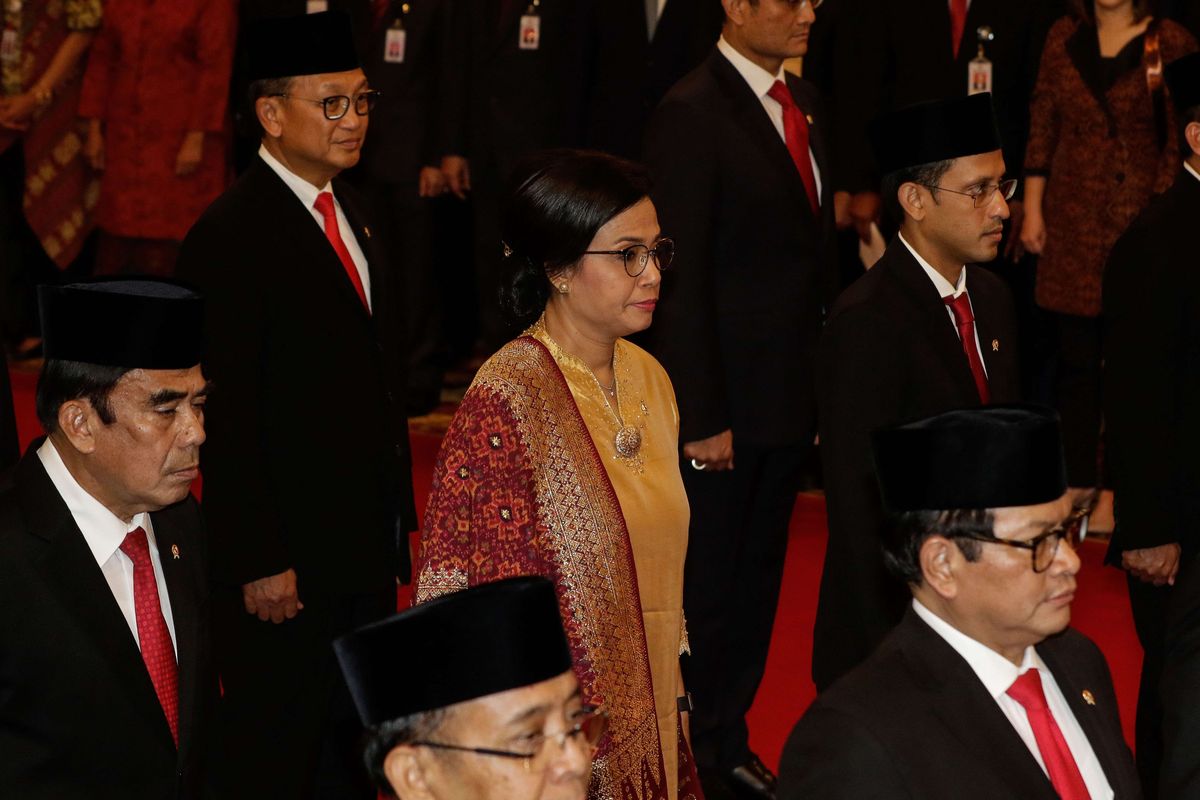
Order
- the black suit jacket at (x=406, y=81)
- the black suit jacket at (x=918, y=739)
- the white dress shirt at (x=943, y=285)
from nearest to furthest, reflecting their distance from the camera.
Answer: the black suit jacket at (x=918, y=739), the white dress shirt at (x=943, y=285), the black suit jacket at (x=406, y=81)

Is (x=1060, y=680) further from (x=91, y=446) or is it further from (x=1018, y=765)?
(x=91, y=446)

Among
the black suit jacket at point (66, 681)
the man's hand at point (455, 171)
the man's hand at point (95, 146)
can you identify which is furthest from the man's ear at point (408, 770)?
the man's hand at point (95, 146)

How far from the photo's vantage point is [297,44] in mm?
4176

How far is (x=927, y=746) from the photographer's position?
251 cm

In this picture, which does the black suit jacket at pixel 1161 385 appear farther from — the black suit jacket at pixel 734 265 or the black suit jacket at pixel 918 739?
the black suit jacket at pixel 918 739

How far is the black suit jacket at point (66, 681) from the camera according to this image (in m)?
2.84

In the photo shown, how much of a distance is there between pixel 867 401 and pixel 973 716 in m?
1.24

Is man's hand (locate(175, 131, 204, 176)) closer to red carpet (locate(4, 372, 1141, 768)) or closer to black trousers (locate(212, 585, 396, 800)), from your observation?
red carpet (locate(4, 372, 1141, 768))

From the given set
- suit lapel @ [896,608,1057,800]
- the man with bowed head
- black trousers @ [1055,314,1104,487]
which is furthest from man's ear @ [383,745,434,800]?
black trousers @ [1055,314,1104,487]

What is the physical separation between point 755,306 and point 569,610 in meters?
1.59

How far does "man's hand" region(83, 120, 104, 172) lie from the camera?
842cm

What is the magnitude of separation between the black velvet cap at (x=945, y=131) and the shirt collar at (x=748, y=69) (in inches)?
29.5

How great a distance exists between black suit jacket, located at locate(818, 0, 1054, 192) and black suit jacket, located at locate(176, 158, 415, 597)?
3.14 m

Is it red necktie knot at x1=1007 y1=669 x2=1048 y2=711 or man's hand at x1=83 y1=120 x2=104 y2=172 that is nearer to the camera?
red necktie knot at x1=1007 y1=669 x2=1048 y2=711
